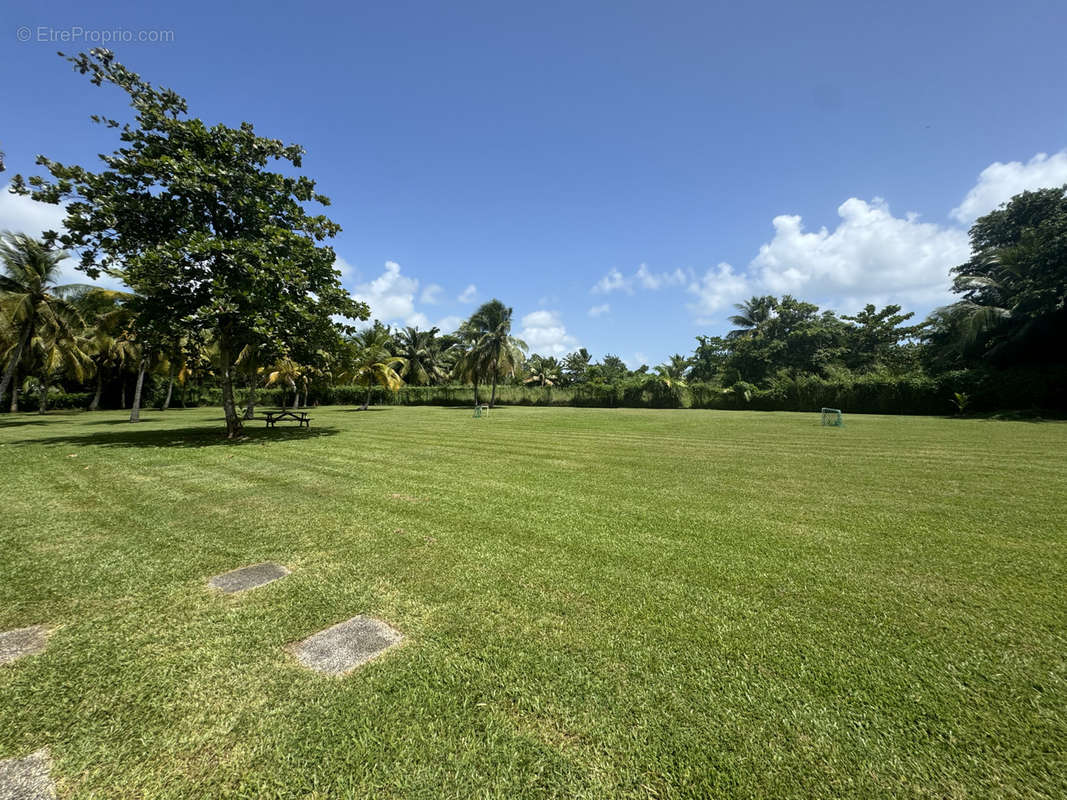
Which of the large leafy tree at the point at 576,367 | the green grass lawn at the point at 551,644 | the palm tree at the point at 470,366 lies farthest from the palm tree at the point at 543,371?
the green grass lawn at the point at 551,644

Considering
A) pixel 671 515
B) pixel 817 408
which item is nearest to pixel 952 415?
pixel 817 408

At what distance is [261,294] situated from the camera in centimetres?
1040

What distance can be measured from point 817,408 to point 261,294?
3337 centimetres

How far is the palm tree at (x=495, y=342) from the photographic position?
3350cm

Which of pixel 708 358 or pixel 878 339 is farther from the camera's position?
pixel 708 358

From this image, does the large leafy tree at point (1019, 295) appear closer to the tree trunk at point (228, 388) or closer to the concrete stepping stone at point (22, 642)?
the concrete stepping stone at point (22, 642)

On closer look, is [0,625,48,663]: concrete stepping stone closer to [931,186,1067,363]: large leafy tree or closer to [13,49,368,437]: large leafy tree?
[13,49,368,437]: large leafy tree

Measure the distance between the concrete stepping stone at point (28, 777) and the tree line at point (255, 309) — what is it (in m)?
9.88

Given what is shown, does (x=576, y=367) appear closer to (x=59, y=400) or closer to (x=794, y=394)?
(x=794, y=394)

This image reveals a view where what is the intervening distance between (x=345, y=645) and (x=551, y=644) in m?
1.33

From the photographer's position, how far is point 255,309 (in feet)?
34.6

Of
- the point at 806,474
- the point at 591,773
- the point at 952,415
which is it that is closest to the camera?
the point at 591,773

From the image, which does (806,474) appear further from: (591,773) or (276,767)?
(276,767)

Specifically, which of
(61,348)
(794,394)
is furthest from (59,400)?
(794,394)
